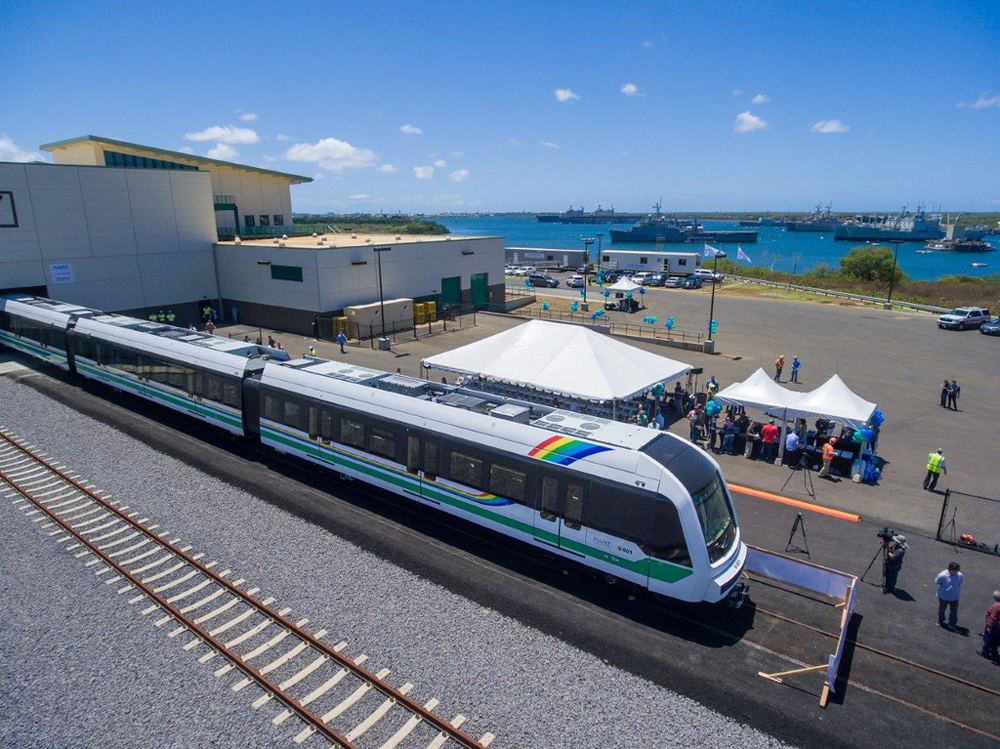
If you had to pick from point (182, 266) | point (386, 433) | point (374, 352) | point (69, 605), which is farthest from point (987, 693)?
point (182, 266)

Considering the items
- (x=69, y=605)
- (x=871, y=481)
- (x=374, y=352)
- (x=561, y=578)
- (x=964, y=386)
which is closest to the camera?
(x=69, y=605)

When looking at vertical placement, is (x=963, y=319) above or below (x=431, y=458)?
below

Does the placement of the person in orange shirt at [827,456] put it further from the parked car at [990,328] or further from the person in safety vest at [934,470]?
the parked car at [990,328]

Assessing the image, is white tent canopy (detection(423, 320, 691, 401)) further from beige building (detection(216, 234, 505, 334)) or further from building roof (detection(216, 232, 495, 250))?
building roof (detection(216, 232, 495, 250))

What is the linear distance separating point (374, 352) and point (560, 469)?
22.8 meters

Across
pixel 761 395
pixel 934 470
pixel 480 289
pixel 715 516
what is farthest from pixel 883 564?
pixel 480 289

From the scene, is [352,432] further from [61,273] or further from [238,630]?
[61,273]

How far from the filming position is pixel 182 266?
3806cm

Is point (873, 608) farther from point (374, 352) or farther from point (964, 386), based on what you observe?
point (374, 352)

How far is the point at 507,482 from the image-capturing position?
1167 cm

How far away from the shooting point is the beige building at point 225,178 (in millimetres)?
39625

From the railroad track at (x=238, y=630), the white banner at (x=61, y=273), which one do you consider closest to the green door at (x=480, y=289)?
the white banner at (x=61, y=273)

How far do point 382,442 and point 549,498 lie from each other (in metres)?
4.66

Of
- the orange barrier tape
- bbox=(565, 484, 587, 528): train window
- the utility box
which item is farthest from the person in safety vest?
the utility box
